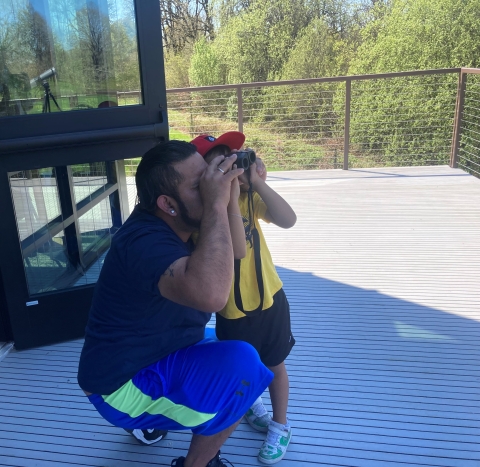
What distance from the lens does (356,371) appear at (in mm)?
1947

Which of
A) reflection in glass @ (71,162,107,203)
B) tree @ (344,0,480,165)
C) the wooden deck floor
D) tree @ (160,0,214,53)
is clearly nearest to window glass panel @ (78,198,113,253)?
reflection in glass @ (71,162,107,203)

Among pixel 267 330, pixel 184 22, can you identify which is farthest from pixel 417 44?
pixel 267 330

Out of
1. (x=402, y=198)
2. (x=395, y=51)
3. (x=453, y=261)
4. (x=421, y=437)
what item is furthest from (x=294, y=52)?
(x=421, y=437)

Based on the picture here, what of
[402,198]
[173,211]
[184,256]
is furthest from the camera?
[402,198]

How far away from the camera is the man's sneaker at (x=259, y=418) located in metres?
1.62

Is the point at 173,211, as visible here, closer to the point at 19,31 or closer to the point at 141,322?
the point at 141,322

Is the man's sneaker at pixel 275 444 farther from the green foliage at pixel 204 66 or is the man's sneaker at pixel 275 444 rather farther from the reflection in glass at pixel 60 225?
the green foliage at pixel 204 66

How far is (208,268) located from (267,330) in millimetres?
499

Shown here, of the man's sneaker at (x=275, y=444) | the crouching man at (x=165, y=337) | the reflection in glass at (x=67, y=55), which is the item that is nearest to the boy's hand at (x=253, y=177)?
the crouching man at (x=165, y=337)

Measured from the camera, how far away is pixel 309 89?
503 inches

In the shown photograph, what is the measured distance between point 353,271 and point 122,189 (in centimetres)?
145

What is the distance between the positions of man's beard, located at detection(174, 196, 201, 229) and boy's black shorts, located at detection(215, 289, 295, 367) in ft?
1.19

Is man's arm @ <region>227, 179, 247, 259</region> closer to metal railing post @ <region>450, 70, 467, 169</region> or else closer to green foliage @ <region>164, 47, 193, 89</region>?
metal railing post @ <region>450, 70, 467, 169</region>

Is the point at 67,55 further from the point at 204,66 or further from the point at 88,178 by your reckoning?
the point at 204,66
